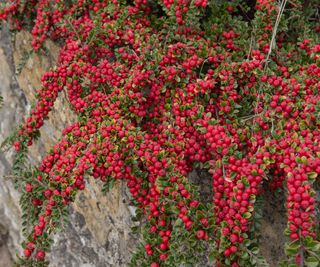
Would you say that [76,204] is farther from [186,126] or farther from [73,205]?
[186,126]

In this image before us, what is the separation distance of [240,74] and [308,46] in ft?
1.49

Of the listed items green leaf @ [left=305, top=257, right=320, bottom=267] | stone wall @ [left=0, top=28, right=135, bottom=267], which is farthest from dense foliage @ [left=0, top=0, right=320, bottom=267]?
stone wall @ [left=0, top=28, right=135, bottom=267]

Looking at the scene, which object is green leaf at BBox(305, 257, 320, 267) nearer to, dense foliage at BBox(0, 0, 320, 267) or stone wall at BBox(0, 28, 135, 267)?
dense foliage at BBox(0, 0, 320, 267)

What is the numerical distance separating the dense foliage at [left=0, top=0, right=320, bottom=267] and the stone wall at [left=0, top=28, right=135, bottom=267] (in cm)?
49

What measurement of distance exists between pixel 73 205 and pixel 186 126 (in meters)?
1.33

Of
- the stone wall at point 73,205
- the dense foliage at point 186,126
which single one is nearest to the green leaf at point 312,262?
the dense foliage at point 186,126

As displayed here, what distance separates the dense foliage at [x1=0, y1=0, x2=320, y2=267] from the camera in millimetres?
1592

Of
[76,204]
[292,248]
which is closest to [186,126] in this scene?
[292,248]

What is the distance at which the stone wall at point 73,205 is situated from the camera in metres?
2.45

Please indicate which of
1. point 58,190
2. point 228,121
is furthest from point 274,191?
point 58,190

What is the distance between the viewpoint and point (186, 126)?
6.17 feet

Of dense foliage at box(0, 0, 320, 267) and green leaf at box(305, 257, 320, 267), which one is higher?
dense foliage at box(0, 0, 320, 267)

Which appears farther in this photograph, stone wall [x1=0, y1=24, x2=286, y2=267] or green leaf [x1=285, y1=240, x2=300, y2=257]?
stone wall [x1=0, y1=24, x2=286, y2=267]

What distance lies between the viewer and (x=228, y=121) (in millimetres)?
1881
